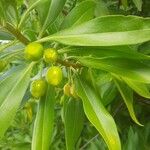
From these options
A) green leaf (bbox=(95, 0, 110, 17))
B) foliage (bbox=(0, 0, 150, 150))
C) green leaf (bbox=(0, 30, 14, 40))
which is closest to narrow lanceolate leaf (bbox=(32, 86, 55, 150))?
foliage (bbox=(0, 0, 150, 150))

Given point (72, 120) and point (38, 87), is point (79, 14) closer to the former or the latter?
point (38, 87)

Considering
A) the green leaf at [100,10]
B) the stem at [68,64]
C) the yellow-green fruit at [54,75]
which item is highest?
the yellow-green fruit at [54,75]

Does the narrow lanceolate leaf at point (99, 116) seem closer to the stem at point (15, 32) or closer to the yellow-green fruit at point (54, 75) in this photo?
the yellow-green fruit at point (54, 75)

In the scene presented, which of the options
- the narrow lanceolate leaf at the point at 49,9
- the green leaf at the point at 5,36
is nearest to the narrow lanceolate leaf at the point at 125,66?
the narrow lanceolate leaf at the point at 49,9

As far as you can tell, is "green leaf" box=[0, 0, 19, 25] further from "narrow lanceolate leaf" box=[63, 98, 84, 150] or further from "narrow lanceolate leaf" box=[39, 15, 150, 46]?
"narrow lanceolate leaf" box=[63, 98, 84, 150]

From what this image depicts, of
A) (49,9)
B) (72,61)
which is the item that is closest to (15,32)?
(49,9)

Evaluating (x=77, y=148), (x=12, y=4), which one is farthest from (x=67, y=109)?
(x=77, y=148)
